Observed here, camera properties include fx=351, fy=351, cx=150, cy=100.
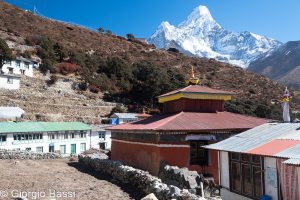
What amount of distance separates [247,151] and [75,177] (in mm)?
13485

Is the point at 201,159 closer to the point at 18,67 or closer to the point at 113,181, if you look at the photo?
the point at 113,181

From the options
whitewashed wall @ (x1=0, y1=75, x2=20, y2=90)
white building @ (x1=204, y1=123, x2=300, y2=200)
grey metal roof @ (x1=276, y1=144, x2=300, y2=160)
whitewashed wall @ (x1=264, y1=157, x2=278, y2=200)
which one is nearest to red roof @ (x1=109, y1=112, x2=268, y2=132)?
white building @ (x1=204, y1=123, x2=300, y2=200)

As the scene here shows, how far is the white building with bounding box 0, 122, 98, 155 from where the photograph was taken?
132 feet

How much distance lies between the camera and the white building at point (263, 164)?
10664mm

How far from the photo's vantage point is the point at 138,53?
103m

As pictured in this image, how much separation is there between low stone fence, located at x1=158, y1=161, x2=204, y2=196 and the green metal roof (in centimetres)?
2653

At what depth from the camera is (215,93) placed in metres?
25.6

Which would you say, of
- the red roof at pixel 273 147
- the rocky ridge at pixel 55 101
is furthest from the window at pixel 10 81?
the red roof at pixel 273 147

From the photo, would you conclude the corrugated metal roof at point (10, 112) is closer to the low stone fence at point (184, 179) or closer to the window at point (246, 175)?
the low stone fence at point (184, 179)

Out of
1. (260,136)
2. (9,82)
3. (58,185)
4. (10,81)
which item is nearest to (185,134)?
(260,136)

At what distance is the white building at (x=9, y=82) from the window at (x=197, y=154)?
43.8m

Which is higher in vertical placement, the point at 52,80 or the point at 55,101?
the point at 52,80

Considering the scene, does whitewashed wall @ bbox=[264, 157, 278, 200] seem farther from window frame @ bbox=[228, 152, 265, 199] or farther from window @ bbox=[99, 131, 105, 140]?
window @ bbox=[99, 131, 105, 140]

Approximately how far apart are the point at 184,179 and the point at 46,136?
3150 cm
